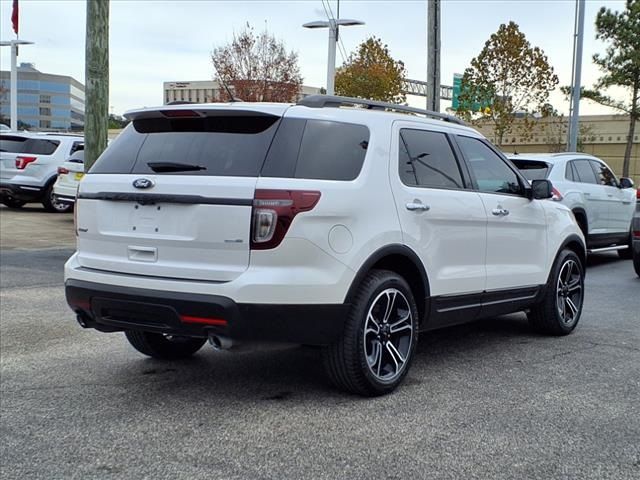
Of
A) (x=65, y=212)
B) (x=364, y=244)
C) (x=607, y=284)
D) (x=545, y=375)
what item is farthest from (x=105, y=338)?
(x=65, y=212)

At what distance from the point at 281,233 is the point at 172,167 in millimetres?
809

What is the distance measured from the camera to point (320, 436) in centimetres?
405

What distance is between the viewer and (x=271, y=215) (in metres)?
4.15

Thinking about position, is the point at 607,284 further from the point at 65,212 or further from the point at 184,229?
the point at 65,212

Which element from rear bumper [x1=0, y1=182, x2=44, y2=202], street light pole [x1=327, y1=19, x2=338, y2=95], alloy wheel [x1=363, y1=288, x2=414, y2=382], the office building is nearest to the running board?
alloy wheel [x1=363, y1=288, x2=414, y2=382]

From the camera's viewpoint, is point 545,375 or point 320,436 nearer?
point 320,436

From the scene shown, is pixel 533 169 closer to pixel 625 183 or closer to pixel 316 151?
pixel 625 183

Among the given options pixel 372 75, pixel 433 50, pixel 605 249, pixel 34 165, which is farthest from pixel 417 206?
pixel 372 75

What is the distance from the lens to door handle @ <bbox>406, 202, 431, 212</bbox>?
4896mm

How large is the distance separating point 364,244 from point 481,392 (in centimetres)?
125

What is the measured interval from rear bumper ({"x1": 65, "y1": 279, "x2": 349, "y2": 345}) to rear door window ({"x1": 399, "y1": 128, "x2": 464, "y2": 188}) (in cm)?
113

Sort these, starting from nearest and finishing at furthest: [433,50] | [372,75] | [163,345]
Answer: [163,345], [433,50], [372,75]

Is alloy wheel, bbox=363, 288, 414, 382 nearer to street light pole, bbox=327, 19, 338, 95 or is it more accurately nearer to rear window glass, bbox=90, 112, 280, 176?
rear window glass, bbox=90, 112, 280, 176

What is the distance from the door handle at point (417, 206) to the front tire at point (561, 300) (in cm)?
199
